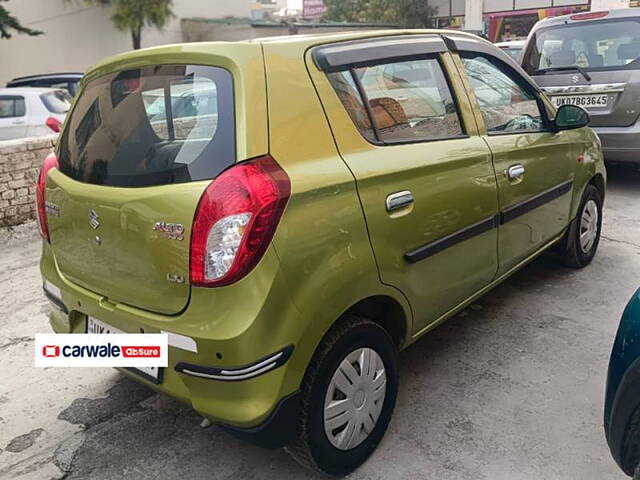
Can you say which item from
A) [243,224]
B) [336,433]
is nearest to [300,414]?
[336,433]

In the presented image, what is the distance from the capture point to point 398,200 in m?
2.37

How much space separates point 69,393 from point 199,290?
5.02 feet

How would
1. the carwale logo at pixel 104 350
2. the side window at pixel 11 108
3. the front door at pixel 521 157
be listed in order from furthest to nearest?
the side window at pixel 11 108
the front door at pixel 521 157
the carwale logo at pixel 104 350

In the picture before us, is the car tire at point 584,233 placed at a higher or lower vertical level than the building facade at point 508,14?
lower

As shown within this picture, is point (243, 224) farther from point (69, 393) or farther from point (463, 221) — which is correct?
point (69, 393)

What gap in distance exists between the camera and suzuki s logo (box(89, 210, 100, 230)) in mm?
2213

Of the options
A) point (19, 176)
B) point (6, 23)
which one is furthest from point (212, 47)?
point (6, 23)

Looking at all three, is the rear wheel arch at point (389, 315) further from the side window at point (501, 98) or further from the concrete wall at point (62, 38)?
the concrete wall at point (62, 38)

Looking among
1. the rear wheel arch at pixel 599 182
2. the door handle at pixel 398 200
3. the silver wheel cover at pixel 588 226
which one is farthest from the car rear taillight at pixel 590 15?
the door handle at pixel 398 200

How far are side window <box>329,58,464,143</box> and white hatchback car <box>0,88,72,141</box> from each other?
8.11 metres

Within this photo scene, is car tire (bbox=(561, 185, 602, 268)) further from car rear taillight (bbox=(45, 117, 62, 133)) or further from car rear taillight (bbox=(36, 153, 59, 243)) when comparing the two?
car rear taillight (bbox=(45, 117, 62, 133))

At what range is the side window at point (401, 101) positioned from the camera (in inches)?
93.4

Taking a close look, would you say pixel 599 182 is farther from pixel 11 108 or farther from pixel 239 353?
pixel 11 108

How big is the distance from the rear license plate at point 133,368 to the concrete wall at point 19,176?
4.05m
